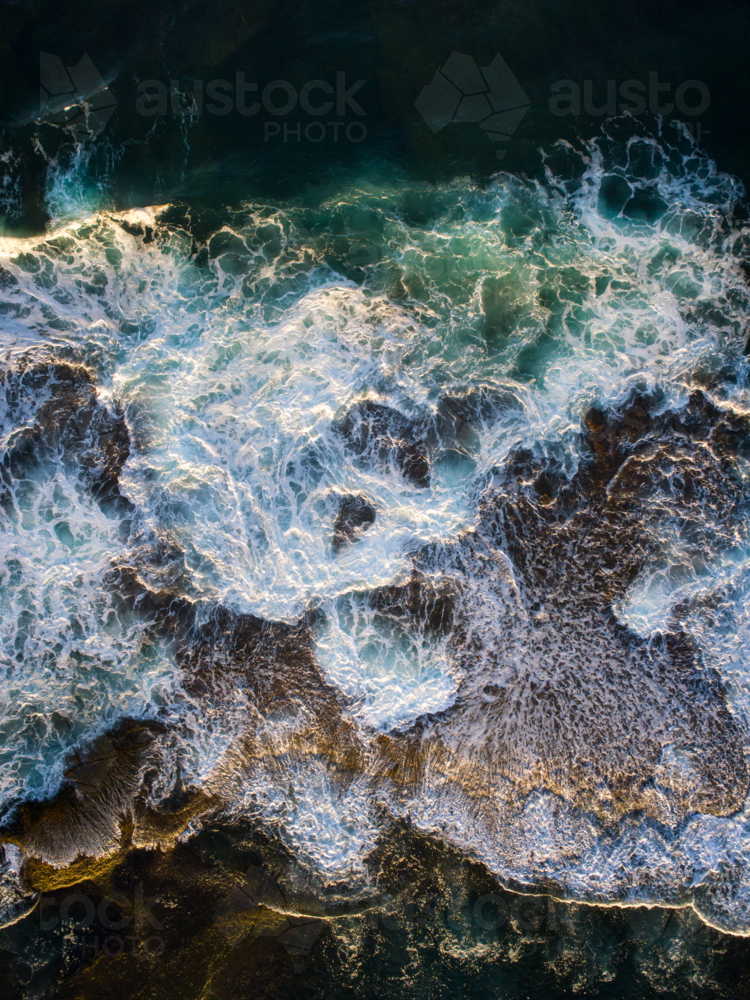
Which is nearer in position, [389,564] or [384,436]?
[389,564]

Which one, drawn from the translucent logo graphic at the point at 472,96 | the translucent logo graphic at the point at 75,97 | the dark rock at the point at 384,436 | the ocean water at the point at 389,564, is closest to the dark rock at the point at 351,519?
the ocean water at the point at 389,564

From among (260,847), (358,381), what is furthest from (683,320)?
(260,847)

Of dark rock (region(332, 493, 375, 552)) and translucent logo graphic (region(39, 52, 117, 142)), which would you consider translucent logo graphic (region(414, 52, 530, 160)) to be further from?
dark rock (region(332, 493, 375, 552))

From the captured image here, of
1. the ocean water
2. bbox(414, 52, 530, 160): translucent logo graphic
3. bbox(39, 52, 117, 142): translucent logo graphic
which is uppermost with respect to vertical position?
bbox(414, 52, 530, 160): translucent logo graphic

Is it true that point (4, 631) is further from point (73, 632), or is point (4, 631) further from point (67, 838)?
point (67, 838)

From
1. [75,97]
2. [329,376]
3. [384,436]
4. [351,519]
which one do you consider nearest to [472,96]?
[329,376]

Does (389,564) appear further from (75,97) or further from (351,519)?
(75,97)

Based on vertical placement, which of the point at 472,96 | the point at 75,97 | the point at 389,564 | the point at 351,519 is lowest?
the point at 389,564

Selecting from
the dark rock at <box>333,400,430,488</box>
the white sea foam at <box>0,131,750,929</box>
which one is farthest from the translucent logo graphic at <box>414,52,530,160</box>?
the dark rock at <box>333,400,430,488</box>
